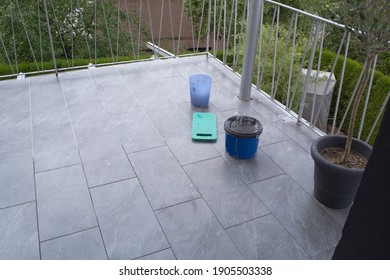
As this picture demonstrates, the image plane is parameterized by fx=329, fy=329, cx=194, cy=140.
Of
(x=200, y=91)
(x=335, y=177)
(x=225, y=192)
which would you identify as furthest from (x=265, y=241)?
(x=200, y=91)

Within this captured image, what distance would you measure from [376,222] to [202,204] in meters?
1.40

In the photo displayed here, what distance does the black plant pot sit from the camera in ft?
6.74

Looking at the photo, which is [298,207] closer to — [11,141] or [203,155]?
[203,155]

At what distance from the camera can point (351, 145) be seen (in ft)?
7.50

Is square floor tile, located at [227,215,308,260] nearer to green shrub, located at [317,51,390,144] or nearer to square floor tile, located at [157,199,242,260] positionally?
square floor tile, located at [157,199,242,260]

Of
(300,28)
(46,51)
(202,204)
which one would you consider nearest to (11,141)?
(202,204)

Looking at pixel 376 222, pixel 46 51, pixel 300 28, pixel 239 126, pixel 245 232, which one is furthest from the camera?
pixel 300 28

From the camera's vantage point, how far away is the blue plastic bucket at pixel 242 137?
2.58 meters

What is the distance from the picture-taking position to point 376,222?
963mm

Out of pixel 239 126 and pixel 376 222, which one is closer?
pixel 376 222

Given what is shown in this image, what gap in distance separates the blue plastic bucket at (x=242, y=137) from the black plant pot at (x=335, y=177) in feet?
1.69

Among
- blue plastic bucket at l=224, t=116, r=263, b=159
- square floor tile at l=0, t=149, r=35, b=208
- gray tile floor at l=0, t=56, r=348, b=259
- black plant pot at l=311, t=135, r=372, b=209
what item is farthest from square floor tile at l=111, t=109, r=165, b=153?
black plant pot at l=311, t=135, r=372, b=209

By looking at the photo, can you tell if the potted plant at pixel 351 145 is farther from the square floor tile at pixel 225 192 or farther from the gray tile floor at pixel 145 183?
the square floor tile at pixel 225 192

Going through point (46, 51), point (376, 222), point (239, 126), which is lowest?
point (46, 51)
